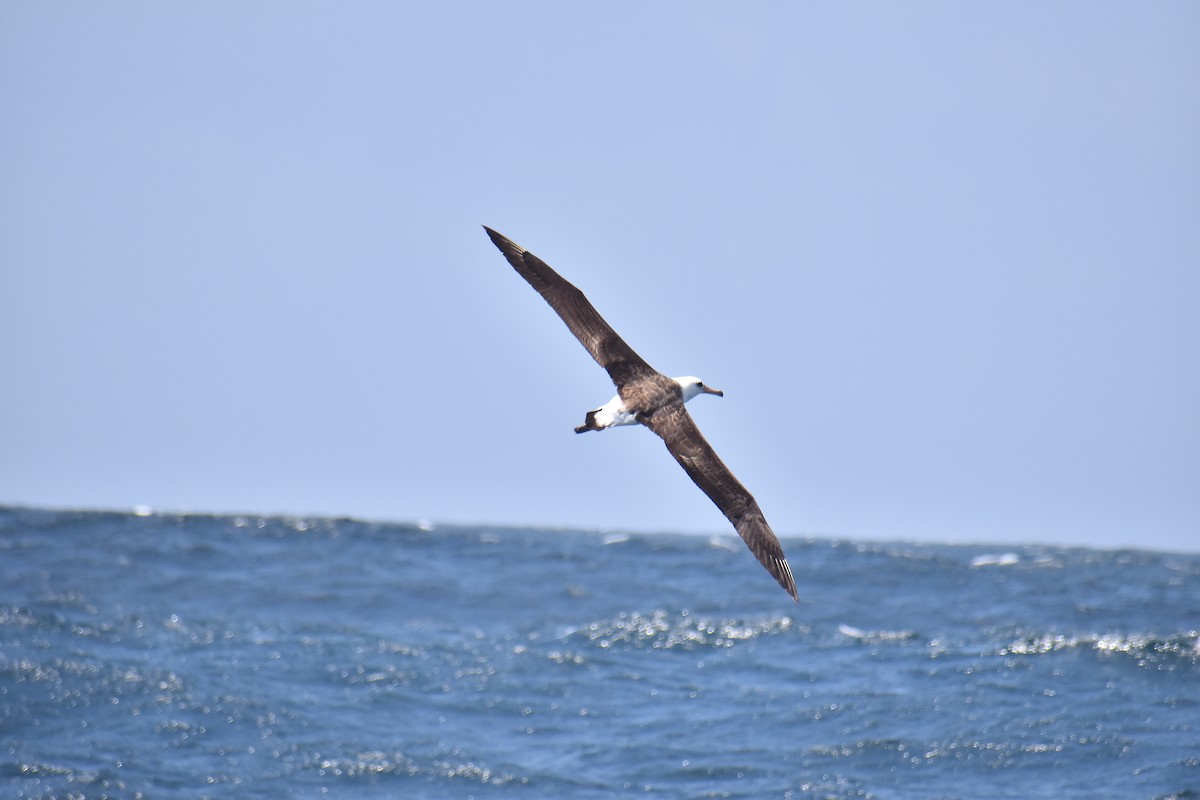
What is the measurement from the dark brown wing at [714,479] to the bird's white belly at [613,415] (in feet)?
0.94

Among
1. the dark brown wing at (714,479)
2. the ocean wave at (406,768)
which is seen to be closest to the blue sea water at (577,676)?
the ocean wave at (406,768)

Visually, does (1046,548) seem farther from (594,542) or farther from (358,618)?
(358,618)

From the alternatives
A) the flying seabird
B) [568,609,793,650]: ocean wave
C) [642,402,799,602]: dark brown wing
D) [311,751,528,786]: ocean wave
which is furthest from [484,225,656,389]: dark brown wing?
[568,609,793,650]: ocean wave

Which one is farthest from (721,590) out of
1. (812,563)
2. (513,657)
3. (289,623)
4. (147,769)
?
(147,769)

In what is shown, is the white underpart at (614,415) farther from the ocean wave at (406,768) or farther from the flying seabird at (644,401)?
the ocean wave at (406,768)

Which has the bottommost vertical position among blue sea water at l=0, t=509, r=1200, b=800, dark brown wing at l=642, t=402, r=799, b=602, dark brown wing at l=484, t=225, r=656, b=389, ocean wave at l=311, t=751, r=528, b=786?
ocean wave at l=311, t=751, r=528, b=786

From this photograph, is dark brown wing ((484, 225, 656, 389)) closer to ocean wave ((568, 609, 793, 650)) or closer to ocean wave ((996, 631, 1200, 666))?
ocean wave ((568, 609, 793, 650))

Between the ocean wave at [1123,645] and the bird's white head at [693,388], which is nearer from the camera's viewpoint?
the bird's white head at [693,388]

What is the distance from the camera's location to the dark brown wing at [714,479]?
1606 cm

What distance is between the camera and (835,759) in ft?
85.7

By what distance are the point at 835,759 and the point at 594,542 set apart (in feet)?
84.4

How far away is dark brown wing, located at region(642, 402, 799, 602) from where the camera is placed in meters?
16.1

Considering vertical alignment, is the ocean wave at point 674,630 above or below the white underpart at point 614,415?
below

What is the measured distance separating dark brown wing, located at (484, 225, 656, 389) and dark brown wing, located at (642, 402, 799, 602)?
659 millimetres
